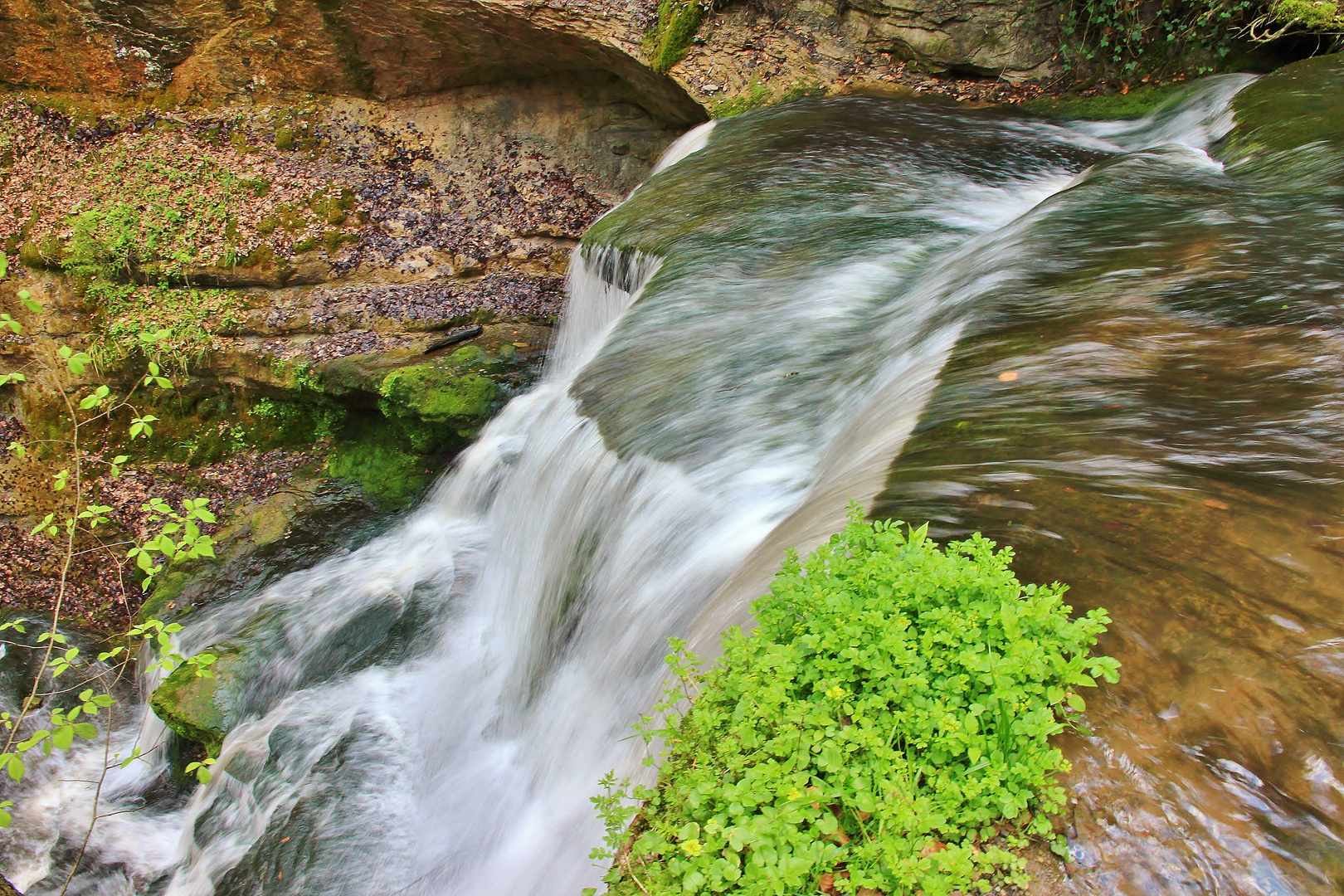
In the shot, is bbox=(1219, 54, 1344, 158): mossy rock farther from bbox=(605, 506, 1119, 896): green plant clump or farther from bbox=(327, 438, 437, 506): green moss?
bbox=(327, 438, 437, 506): green moss

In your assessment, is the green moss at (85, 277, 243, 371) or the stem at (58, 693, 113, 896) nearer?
the stem at (58, 693, 113, 896)

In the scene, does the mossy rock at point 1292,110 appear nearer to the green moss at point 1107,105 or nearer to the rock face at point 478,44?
the green moss at point 1107,105

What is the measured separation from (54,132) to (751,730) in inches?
432

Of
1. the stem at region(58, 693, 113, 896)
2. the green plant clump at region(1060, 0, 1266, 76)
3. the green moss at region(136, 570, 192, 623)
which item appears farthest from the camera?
the green plant clump at region(1060, 0, 1266, 76)

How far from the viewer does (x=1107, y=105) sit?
7.97 m

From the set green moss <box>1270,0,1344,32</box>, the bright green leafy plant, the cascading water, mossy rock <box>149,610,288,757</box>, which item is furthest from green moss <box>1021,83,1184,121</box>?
mossy rock <box>149,610,288,757</box>

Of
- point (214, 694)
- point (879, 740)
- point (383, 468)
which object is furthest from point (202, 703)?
point (879, 740)

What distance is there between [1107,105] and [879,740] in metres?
8.15

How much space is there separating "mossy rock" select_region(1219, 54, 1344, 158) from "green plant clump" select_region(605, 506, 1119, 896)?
4.69 metres

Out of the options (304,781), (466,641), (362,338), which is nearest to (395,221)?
(362,338)

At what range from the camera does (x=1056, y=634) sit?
187 cm

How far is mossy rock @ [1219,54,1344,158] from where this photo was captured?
5.15 metres

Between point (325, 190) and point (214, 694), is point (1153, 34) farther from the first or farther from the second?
point (214, 694)

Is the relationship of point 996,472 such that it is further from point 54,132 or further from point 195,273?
point 54,132
